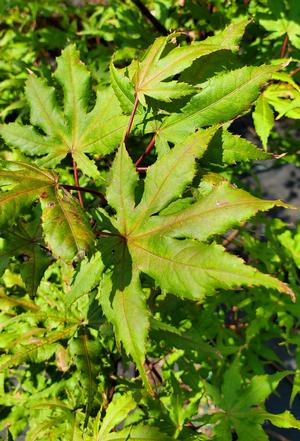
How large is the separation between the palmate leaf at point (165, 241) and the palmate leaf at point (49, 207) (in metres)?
0.16

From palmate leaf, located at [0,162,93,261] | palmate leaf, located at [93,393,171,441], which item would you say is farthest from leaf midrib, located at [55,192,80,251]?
palmate leaf, located at [93,393,171,441]

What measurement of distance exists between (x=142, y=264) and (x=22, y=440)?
2.00 meters

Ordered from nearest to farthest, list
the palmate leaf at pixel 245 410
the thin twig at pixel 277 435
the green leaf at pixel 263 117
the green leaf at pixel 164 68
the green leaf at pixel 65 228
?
the green leaf at pixel 65 228 → the green leaf at pixel 164 68 → the palmate leaf at pixel 245 410 → the green leaf at pixel 263 117 → the thin twig at pixel 277 435

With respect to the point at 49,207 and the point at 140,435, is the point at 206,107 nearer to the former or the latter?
the point at 49,207

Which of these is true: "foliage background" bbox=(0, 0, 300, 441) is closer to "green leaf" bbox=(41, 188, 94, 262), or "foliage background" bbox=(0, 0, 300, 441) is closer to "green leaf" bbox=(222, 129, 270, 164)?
"green leaf" bbox=(222, 129, 270, 164)

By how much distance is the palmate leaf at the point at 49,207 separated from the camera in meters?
0.76

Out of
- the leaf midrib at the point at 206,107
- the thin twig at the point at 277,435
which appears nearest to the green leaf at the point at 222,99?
the leaf midrib at the point at 206,107

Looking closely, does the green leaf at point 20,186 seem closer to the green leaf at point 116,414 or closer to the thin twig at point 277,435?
the green leaf at point 116,414

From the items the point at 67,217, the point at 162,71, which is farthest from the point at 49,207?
the point at 162,71

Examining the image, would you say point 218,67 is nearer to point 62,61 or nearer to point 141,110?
point 141,110

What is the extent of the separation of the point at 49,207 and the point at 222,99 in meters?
0.47

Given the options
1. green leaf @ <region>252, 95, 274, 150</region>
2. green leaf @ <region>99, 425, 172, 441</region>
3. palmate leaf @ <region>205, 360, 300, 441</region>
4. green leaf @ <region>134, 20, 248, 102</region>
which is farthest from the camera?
green leaf @ <region>252, 95, 274, 150</region>

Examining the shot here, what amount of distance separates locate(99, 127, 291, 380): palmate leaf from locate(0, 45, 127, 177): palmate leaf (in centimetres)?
19

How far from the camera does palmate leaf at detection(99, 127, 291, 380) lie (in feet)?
2.65
